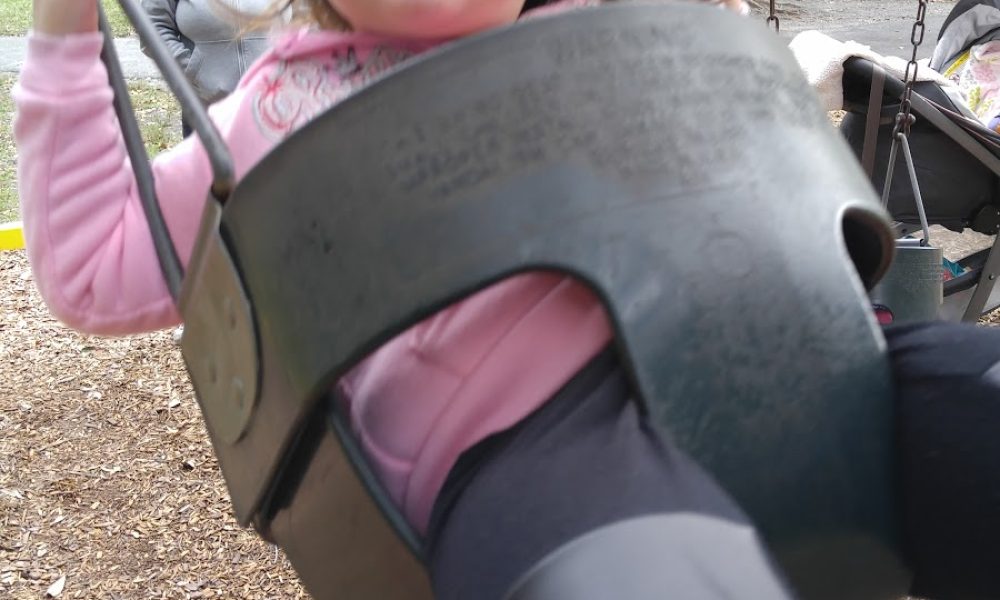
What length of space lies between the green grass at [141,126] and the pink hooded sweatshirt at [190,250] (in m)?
1.80

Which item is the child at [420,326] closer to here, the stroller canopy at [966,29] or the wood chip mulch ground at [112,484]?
the wood chip mulch ground at [112,484]

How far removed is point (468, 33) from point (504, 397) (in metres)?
0.25

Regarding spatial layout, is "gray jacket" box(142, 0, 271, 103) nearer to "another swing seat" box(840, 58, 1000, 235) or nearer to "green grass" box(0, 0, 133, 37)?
"another swing seat" box(840, 58, 1000, 235)

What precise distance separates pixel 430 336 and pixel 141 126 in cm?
265

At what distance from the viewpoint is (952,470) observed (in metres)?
0.57

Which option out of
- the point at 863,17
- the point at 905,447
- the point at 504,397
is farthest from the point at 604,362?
the point at 863,17

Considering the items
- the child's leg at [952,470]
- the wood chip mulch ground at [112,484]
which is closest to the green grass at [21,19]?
the wood chip mulch ground at [112,484]

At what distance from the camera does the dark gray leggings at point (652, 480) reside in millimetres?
470

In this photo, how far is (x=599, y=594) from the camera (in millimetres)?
422

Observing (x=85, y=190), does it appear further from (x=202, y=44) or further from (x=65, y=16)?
(x=202, y=44)

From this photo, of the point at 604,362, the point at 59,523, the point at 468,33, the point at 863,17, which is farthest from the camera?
the point at 863,17

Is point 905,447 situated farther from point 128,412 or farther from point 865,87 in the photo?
point 128,412

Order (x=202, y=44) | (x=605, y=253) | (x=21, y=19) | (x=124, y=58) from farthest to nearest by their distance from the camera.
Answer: (x=21, y=19)
(x=124, y=58)
(x=202, y=44)
(x=605, y=253)

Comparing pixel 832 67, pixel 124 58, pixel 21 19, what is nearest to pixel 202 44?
pixel 832 67
